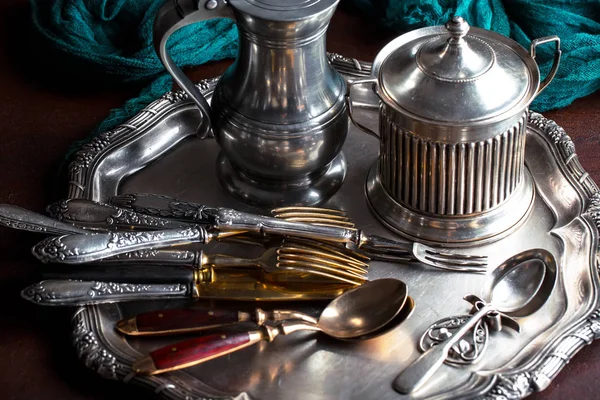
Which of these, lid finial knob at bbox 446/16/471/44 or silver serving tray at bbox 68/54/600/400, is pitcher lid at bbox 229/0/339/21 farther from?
silver serving tray at bbox 68/54/600/400

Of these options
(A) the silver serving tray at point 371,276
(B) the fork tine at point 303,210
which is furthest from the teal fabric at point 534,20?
(B) the fork tine at point 303,210

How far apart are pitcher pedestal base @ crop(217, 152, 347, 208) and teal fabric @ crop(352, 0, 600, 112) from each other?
0.93 ft

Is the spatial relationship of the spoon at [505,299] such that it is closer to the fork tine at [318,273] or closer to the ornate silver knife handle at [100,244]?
the fork tine at [318,273]

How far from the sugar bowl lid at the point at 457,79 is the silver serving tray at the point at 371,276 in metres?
0.16

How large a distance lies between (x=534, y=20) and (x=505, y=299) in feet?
1.57

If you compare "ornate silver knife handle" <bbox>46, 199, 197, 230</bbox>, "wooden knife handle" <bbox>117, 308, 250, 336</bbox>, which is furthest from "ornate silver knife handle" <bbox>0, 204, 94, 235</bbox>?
"wooden knife handle" <bbox>117, 308, 250, 336</bbox>

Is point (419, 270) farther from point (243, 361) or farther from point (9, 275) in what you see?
point (9, 275)

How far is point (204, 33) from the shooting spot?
1303 millimetres

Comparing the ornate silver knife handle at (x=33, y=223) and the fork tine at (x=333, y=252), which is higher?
the ornate silver knife handle at (x=33, y=223)

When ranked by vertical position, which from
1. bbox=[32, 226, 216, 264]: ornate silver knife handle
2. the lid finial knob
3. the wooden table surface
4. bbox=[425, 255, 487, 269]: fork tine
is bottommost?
the wooden table surface

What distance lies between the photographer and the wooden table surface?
930 millimetres

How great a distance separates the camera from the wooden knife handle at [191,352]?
2.90 ft

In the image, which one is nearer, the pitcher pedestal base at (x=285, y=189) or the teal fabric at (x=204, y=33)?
the pitcher pedestal base at (x=285, y=189)

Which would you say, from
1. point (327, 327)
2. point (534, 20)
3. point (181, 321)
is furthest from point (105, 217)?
point (534, 20)
